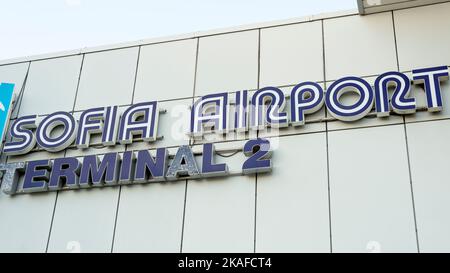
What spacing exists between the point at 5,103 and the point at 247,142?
5.75 m

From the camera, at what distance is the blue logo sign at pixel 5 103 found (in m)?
13.2

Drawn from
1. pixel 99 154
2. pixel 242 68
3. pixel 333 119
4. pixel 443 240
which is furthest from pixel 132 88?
pixel 443 240

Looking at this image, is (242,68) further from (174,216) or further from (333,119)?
(174,216)

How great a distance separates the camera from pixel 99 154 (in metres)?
12.3

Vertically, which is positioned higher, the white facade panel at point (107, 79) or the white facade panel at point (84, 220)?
the white facade panel at point (107, 79)

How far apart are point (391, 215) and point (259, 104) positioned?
331cm

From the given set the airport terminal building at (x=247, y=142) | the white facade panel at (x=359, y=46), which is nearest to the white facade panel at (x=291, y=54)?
the airport terminal building at (x=247, y=142)

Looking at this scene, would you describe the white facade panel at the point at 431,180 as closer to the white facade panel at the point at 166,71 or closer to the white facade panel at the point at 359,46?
the white facade panel at the point at 359,46

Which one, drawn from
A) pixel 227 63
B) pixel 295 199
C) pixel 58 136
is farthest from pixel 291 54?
pixel 58 136

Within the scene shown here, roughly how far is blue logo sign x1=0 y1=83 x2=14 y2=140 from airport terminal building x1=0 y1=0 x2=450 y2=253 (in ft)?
0.13

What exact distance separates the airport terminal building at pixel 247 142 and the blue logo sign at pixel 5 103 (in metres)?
0.04

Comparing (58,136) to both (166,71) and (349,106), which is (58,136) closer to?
(166,71)

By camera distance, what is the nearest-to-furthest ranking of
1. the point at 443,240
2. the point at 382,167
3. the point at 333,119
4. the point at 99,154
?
1. the point at 443,240
2. the point at 382,167
3. the point at 333,119
4. the point at 99,154

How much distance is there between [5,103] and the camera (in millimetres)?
13398
